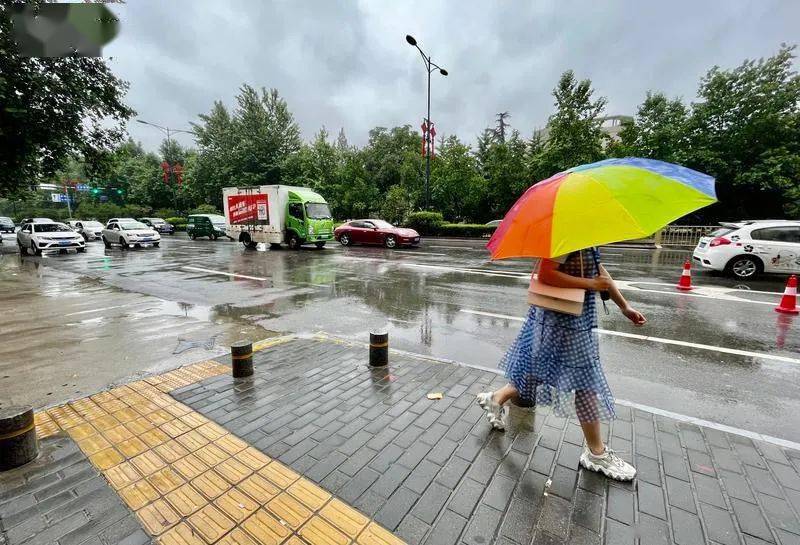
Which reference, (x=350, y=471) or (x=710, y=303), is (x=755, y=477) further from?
(x=710, y=303)

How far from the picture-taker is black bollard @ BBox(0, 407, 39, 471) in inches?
99.3

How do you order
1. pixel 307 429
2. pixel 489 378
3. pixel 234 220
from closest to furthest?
pixel 307 429, pixel 489 378, pixel 234 220

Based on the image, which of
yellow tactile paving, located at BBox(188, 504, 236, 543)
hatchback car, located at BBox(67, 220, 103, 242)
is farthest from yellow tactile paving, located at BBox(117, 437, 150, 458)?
hatchback car, located at BBox(67, 220, 103, 242)

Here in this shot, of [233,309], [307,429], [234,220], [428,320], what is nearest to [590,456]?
[307,429]

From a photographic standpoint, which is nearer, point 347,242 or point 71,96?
point 71,96

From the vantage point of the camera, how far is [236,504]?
2.28m

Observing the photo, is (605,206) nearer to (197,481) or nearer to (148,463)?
(197,481)

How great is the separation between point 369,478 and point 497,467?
3.01 ft

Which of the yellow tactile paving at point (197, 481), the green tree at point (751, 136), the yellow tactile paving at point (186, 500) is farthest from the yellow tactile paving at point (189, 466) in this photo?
the green tree at point (751, 136)

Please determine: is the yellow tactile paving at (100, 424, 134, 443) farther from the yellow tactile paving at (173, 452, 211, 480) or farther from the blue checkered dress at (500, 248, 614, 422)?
the blue checkered dress at (500, 248, 614, 422)

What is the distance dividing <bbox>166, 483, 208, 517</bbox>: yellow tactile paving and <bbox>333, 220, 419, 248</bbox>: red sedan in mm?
17486

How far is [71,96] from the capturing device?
13.0 meters

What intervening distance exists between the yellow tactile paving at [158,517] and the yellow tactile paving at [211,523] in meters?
0.11

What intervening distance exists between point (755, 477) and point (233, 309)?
7805 mm
